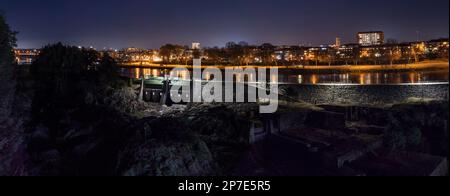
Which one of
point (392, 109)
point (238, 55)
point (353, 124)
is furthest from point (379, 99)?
point (238, 55)

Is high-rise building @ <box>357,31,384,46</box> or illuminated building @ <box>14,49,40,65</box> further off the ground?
high-rise building @ <box>357,31,384,46</box>

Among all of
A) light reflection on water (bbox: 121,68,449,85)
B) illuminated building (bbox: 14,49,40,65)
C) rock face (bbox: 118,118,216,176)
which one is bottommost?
rock face (bbox: 118,118,216,176)

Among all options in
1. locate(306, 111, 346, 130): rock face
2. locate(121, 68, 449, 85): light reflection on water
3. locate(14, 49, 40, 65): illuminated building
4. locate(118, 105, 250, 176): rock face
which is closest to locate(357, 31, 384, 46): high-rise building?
locate(121, 68, 449, 85): light reflection on water

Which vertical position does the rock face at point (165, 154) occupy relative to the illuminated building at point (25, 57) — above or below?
below

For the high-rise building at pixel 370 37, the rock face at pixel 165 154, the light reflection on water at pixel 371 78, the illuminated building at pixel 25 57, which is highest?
the high-rise building at pixel 370 37

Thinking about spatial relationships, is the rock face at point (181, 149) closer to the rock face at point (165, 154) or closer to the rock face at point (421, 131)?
the rock face at point (165, 154)

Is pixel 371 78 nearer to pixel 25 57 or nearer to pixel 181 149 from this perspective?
pixel 181 149

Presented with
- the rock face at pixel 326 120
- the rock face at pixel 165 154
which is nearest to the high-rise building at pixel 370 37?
the rock face at pixel 326 120

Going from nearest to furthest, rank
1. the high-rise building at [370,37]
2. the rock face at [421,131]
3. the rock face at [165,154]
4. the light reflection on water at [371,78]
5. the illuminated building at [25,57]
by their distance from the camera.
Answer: the rock face at [165,154]
the rock face at [421,131]
the light reflection on water at [371,78]
the illuminated building at [25,57]
the high-rise building at [370,37]

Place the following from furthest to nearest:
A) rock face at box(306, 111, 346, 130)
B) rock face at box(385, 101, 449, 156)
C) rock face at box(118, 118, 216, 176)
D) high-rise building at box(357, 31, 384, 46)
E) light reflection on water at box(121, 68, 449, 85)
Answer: high-rise building at box(357, 31, 384, 46) < light reflection on water at box(121, 68, 449, 85) < rock face at box(306, 111, 346, 130) < rock face at box(385, 101, 449, 156) < rock face at box(118, 118, 216, 176)

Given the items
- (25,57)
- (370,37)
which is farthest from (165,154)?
(370,37)

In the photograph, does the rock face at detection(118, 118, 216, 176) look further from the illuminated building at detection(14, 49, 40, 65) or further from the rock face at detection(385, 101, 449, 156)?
the illuminated building at detection(14, 49, 40, 65)

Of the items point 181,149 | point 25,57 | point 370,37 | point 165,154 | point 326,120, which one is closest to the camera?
point 165,154

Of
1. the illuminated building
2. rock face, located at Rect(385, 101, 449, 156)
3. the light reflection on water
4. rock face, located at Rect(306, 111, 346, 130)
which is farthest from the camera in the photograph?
the illuminated building
